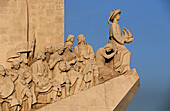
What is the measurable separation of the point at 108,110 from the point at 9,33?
3998 millimetres

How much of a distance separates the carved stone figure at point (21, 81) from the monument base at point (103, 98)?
604 mm

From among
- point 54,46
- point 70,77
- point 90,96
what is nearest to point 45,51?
point 54,46

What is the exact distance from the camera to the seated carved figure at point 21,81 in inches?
530

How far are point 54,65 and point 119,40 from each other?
235 cm

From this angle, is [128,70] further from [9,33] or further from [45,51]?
[9,33]

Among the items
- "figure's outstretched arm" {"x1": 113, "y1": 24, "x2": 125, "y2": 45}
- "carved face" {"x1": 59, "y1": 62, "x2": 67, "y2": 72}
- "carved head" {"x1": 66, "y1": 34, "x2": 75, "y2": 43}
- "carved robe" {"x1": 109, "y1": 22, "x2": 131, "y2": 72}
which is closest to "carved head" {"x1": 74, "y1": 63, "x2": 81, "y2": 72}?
"carved face" {"x1": 59, "y1": 62, "x2": 67, "y2": 72}

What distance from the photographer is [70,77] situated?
14109 millimetres

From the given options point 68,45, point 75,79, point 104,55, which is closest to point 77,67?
point 75,79

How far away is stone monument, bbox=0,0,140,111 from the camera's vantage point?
13.5 meters

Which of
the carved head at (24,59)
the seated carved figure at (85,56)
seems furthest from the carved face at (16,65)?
the seated carved figure at (85,56)

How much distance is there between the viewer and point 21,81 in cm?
1356

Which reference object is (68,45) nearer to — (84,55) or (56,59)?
(84,55)

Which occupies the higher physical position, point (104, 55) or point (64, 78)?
point (104, 55)

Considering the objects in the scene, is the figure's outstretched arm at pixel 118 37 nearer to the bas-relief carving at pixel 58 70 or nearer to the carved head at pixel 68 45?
the bas-relief carving at pixel 58 70
